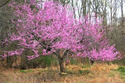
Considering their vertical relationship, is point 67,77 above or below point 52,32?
below

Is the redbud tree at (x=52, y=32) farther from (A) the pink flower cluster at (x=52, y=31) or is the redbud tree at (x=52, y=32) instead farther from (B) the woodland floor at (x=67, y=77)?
(B) the woodland floor at (x=67, y=77)

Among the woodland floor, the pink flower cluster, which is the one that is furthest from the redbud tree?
the woodland floor

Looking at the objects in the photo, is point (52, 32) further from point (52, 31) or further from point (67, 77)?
point (67, 77)

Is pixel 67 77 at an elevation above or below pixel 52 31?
below

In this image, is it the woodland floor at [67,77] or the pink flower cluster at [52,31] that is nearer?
the woodland floor at [67,77]

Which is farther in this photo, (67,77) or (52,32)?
(67,77)

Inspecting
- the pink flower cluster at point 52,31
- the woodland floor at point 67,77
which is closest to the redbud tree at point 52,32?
the pink flower cluster at point 52,31

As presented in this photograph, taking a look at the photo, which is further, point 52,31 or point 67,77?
point 67,77

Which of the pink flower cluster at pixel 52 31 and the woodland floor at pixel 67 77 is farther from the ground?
the pink flower cluster at pixel 52 31

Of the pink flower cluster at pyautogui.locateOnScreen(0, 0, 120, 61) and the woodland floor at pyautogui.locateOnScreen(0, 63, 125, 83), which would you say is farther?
the pink flower cluster at pyautogui.locateOnScreen(0, 0, 120, 61)

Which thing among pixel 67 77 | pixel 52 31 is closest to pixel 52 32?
pixel 52 31

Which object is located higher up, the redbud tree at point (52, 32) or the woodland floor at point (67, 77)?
the redbud tree at point (52, 32)

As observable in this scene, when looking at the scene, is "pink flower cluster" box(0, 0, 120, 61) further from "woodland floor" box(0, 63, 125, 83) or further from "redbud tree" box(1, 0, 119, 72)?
"woodland floor" box(0, 63, 125, 83)

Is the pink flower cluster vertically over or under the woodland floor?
over
